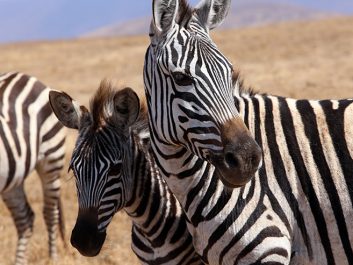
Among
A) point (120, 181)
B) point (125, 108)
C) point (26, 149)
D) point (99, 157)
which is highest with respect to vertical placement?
point (26, 149)

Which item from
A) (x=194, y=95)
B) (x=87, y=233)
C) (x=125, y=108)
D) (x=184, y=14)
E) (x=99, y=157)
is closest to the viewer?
(x=194, y=95)

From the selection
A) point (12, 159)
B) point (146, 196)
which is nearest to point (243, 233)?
point (146, 196)

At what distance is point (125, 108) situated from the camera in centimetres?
556

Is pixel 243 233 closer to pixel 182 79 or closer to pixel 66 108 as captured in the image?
pixel 182 79

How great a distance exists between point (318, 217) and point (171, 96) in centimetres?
114

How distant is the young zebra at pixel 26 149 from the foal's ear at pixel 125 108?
12.3ft

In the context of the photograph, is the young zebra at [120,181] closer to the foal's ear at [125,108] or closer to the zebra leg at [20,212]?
the foal's ear at [125,108]

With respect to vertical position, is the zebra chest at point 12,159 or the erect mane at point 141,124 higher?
the zebra chest at point 12,159

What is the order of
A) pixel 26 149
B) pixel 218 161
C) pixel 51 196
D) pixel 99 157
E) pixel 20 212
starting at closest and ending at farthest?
pixel 218 161 < pixel 99 157 < pixel 26 149 < pixel 20 212 < pixel 51 196

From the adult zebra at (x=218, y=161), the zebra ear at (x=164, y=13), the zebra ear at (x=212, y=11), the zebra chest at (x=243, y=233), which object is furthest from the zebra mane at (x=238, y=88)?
the zebra chest at (x=243, y=233)

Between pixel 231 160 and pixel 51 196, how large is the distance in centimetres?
589

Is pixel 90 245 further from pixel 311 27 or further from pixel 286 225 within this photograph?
Answer: pixel 311 27

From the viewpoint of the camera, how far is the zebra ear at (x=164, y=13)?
469 cm

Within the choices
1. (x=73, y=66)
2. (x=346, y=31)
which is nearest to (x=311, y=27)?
(x=346, y=31)
